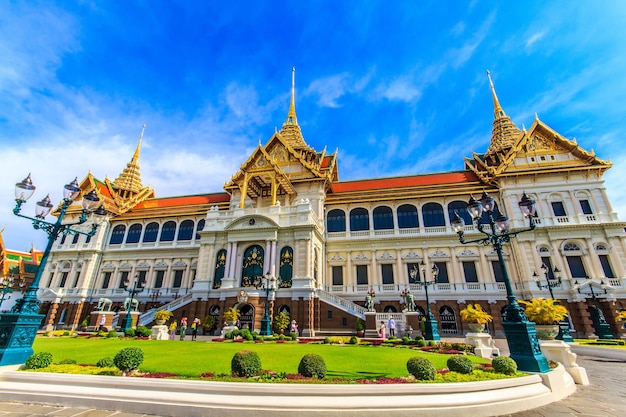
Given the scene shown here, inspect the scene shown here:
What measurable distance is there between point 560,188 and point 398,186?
1401 cm

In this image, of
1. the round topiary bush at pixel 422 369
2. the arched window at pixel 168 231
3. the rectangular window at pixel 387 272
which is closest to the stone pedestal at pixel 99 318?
the arched window at pixel 168 231

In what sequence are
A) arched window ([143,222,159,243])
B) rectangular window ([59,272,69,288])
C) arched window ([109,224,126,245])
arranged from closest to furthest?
rectangular window ([59,272,69,288]) < arched window ([143,222,159,243]) < arched window ([109,224,126,245])

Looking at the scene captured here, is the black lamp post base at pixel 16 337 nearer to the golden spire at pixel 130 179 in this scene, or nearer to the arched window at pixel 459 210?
the arched window at pixel 459 210

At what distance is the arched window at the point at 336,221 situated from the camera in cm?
3067

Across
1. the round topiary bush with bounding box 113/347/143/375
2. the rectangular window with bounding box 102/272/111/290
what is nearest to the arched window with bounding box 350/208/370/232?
the round topiary bush with bounding box 113/347/143/375

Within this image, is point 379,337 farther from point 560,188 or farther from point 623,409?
point 560,188

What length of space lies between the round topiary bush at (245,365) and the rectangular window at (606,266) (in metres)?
29.5

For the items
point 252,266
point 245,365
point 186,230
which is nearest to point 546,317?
point 245,365

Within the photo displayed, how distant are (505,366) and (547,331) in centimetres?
378

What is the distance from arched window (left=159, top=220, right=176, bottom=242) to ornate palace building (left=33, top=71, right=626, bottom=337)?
0.42 feet

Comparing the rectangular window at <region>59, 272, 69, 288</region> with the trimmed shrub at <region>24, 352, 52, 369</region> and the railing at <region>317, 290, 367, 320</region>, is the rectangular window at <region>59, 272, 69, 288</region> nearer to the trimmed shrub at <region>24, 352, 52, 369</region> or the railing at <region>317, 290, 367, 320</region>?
the railing at <region>317, 290, 367, 320</region>

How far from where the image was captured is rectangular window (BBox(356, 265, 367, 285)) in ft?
92.2

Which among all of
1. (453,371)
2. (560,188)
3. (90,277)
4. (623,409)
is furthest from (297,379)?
(90,277)

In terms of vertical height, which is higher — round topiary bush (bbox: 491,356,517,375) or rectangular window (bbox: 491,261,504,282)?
rectangular window (bbox: 491,261,504,282)
